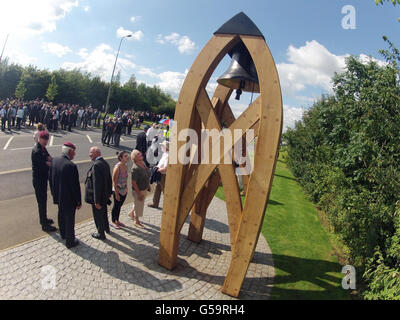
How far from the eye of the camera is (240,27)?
4.06 m

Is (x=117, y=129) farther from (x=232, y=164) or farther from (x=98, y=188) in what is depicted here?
(x=232, y=164)

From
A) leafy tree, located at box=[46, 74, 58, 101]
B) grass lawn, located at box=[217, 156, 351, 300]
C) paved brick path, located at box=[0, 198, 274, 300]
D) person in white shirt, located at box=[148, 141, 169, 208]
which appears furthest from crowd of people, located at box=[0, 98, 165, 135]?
leafy tree, located at box=[46, 74, 58, 101]

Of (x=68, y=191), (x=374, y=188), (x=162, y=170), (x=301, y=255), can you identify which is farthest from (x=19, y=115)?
(x=374, y=188)

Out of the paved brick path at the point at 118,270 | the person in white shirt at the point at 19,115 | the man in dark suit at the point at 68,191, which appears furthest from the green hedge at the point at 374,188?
the person in white shirt at the point at 19,115

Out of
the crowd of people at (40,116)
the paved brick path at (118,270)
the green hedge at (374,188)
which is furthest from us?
the crowd of people at (40,116)

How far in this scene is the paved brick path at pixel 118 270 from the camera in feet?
12.0

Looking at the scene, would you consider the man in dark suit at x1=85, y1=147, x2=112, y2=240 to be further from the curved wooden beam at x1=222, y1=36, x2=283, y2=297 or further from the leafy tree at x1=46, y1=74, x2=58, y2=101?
the leafy tree at x1=46, y1=74, x2=58, y2=101

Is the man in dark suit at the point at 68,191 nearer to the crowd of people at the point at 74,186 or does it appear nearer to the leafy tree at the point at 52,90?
the crowd of people at the point at 74,186

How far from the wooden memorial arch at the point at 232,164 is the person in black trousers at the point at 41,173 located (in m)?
2.55

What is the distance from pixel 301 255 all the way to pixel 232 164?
11.5 feet

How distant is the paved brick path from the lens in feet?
12.0
